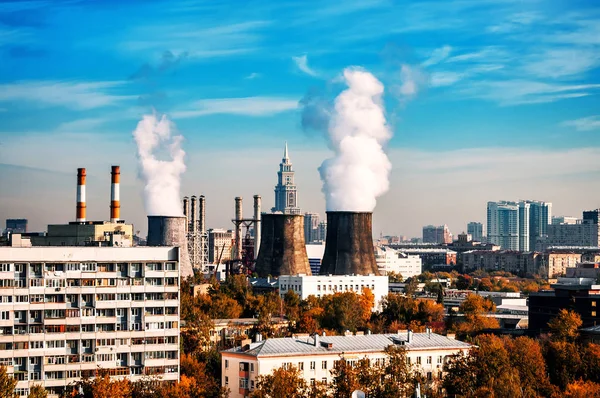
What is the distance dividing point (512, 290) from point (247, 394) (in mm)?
91265

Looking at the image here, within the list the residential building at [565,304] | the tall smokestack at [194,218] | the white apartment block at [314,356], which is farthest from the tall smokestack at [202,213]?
the white apartment block at [314,356]

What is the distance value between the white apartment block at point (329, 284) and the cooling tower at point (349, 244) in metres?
0.49

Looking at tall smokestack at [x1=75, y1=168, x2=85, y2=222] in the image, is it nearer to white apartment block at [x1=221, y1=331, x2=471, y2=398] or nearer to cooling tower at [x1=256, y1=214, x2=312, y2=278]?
cooling tower at [x1=256, y1=214, x2=312, y2=278]

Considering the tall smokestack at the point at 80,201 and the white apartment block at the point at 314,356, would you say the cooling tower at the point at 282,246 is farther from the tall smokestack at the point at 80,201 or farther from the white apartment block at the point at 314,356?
the white apartment block at the point at 314,356

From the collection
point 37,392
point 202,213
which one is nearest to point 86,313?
point 37,392

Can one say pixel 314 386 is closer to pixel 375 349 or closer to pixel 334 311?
pixel 375 349

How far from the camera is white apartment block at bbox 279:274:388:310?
10619 cm

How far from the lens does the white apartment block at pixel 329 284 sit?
106 meters

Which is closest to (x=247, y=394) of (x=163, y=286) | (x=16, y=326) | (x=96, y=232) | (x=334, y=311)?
(x=163, y=286)

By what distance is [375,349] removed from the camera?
58.9m

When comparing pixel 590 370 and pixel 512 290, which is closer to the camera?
pixel 590 370

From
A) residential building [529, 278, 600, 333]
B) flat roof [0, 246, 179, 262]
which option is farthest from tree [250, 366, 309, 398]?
residential building [529, 278, 600, 333]

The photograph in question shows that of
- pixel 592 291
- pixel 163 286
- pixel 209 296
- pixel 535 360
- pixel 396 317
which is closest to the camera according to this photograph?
pixel 163 286

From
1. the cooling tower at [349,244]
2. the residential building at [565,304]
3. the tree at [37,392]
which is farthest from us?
the cooling tower at [349,244]
